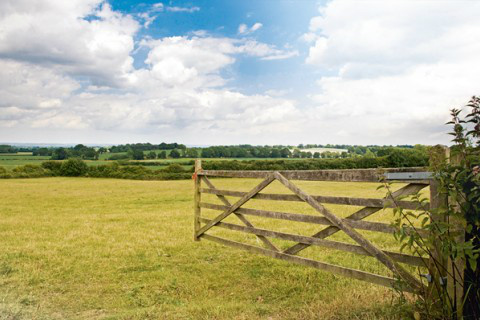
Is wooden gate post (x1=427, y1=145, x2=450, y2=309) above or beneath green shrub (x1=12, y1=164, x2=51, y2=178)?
above

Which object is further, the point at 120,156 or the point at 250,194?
the point at 120,156

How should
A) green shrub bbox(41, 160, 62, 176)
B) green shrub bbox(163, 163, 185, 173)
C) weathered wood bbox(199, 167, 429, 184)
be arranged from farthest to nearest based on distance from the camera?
green shrub bbox(41, 160, 62, 176), green shrub bbox(163, 163, 185, 173), weathered wood bbox(199, 167, 429, 184)

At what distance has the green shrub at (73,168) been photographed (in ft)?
202

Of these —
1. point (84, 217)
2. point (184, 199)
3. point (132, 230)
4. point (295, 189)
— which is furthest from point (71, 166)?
point (295, 189)

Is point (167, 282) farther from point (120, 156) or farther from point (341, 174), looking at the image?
point (120, 156)

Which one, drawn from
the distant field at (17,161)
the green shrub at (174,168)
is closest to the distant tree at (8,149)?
the distant field at (17,161)

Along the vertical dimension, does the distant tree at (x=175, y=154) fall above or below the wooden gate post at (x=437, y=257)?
above

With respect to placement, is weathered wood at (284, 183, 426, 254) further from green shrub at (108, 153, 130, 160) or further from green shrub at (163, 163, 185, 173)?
green shrub at (108, 153, 130, 160)

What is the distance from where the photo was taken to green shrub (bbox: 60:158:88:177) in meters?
61.6

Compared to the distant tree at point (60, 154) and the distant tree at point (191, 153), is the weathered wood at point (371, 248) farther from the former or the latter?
the distant tree at point (60, 154)

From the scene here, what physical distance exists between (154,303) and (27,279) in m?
3.29

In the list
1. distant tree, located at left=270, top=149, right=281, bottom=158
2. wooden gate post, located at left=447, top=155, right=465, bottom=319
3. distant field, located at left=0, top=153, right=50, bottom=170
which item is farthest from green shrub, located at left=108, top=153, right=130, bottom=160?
wooden gate post, located at left=447, top=155, right=465, bottom=319

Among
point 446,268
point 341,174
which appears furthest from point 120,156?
point 446,268

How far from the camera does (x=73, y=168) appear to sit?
61750mm
